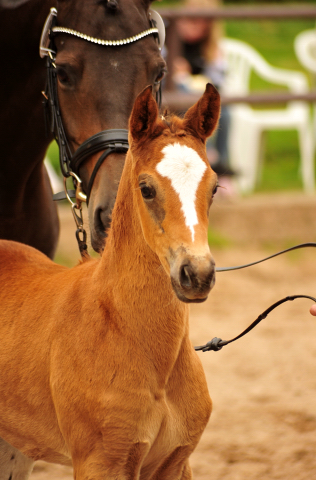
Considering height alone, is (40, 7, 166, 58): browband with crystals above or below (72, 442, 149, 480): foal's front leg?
above

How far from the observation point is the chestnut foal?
1.79 metres

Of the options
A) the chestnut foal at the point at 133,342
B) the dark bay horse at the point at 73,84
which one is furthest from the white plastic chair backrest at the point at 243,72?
the chestnut foal at the point at 133,342

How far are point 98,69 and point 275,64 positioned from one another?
12.3 m

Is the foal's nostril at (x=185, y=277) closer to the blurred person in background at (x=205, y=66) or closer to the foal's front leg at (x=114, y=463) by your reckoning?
the foal's front leg at (x=114, y=463)

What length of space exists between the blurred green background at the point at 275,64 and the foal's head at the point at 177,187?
6223 mm

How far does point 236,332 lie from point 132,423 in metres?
3.07

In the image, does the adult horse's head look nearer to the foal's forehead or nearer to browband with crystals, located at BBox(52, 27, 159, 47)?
browband with crystals, located at BBox(52, 27, 159, 47)

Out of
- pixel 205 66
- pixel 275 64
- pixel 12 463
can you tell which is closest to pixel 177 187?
pixel 12 463

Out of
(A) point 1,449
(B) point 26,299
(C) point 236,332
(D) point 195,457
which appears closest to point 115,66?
(B) point 26,299

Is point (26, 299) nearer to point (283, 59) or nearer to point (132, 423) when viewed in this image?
point (132, 423)

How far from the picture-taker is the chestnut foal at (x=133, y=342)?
1785 millimetres

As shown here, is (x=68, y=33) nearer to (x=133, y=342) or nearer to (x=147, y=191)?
(x=147, y=191)

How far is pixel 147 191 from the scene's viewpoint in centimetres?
181

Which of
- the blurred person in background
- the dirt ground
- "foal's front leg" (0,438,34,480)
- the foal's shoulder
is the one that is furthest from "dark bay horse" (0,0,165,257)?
the blurred person in background
